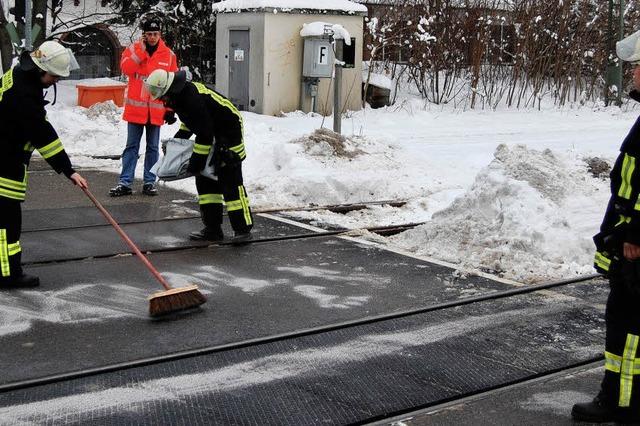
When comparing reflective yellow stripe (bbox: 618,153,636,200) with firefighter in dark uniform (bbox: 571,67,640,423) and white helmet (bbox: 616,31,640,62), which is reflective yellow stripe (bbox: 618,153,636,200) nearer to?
firefighter in dark uniform (bbox: 571,67,640,423)

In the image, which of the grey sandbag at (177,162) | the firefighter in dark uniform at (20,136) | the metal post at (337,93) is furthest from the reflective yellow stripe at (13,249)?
the metal post at (337,93)

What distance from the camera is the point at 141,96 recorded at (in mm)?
10734

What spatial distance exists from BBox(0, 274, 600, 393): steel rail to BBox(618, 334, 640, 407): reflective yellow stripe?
2132 millimetres

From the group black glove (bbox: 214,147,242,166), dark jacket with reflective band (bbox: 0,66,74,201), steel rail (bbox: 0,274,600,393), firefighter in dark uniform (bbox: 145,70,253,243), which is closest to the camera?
steel rail (bbox: 0,274,600,393)

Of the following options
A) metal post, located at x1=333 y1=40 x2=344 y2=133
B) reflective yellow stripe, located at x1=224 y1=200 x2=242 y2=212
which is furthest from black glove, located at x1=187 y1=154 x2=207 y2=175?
metal post, located at x1=333 y1=40 x2=344 y2=133

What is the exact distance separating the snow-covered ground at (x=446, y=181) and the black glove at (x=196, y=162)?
1.92m

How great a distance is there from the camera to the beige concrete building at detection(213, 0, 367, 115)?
20375mm

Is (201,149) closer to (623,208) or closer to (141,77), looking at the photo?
(141,77)

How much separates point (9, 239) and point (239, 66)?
14.4 meters

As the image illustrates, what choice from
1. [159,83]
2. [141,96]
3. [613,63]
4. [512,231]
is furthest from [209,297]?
[613,63]

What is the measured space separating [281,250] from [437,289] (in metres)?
1.84

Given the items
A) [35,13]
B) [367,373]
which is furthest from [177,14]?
[367,373]

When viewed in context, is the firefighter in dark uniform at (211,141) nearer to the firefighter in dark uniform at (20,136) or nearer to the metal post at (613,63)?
the firefighter in dark uniform at (20,136)

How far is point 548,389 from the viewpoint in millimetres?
5168
